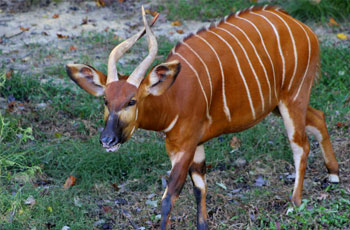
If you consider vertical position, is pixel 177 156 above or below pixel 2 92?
above

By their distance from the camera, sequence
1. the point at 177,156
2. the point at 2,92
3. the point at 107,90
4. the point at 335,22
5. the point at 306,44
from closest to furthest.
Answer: the point at 107,90 → the point at 177,156 → the point at 306,44 → the point at 2,92 → the point at 335,22

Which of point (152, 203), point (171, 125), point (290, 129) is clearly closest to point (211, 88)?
point (171, 125)

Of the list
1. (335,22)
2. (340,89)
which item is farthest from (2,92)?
(335,22)

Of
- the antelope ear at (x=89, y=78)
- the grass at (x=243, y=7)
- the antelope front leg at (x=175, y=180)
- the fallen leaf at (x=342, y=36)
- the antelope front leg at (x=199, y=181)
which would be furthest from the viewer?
the grass at (x=243, y=7)

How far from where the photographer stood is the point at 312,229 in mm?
4512

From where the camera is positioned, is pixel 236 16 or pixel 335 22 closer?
pixel 236 16

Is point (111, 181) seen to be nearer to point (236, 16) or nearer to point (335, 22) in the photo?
point (236, 16)

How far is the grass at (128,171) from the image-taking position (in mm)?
4715

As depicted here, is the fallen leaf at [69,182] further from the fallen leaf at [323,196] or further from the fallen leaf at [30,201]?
the fallen leaf at [323,196]

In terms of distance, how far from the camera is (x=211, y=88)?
4211 millimetres

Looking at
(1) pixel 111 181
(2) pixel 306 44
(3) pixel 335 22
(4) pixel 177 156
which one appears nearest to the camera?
(4) pixel 177 156

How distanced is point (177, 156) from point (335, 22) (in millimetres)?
5122

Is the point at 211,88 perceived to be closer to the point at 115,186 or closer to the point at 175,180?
the point at 175,180

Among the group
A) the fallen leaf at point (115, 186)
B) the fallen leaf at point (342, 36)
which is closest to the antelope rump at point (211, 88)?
the fallen leaf at point (115, 186)
